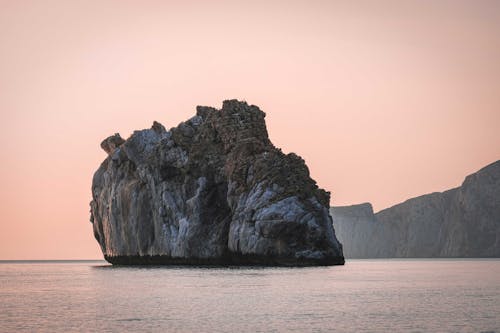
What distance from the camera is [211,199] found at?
15400cm

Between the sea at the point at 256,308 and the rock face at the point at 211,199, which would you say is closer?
the sea at the point at 256,308

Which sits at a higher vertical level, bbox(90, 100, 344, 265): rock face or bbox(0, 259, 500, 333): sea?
bbox(90, 100, 344, 265): rock face

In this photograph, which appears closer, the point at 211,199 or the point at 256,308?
the point at 256,308

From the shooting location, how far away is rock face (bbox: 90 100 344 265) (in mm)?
130875

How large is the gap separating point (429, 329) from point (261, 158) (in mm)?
91827

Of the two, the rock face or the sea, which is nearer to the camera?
the sea

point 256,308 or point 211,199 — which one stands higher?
point 211,199

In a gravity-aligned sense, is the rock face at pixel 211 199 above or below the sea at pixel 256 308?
above

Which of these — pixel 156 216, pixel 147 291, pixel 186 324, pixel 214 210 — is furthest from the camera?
pixel 156 216

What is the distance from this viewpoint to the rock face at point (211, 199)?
13088 centimetres

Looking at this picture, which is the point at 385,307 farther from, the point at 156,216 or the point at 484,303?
the point at 156,216

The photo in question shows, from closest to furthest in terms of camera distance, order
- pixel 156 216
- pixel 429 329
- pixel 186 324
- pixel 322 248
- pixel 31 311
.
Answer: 1. pixel 429 329
2. pixel 186 324
3. pixel 31 311
4. pixel 322 248
5. pixel 156 216

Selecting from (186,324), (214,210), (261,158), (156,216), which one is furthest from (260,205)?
(186,324)

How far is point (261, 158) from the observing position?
13888 cm
